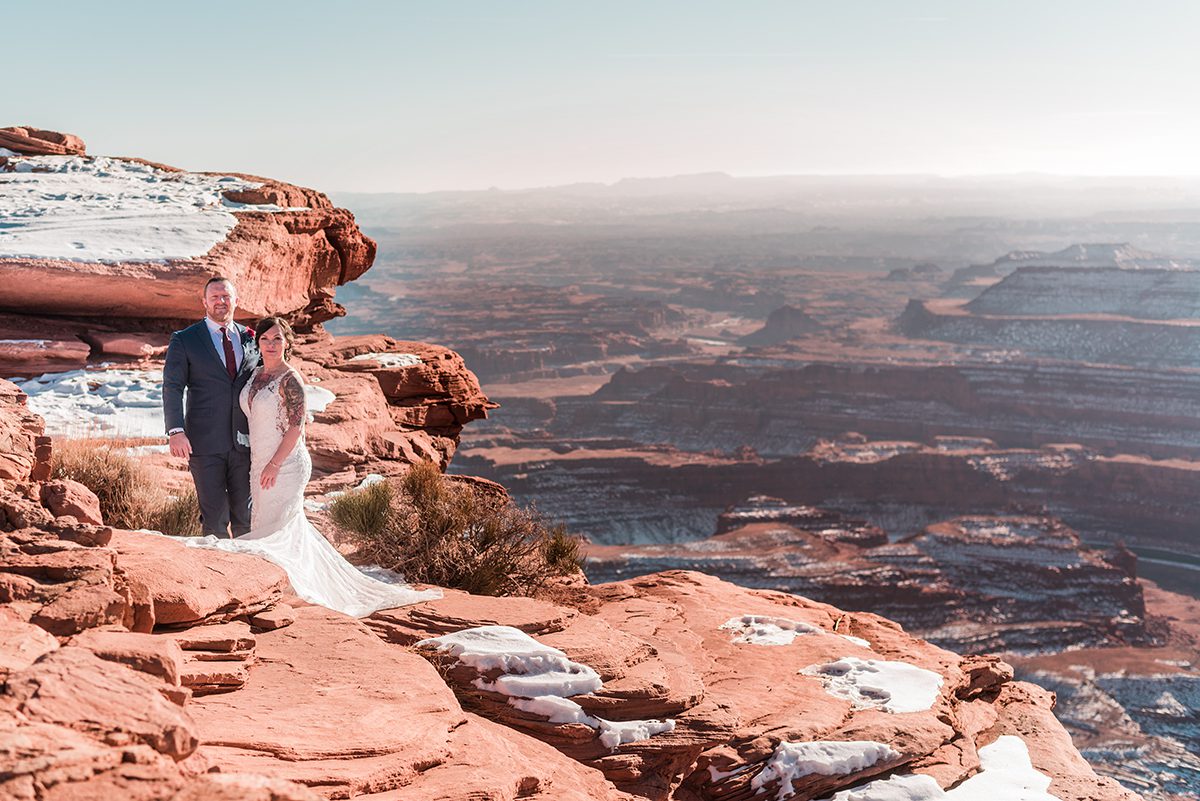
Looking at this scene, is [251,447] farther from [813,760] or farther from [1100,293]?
[1100,293]

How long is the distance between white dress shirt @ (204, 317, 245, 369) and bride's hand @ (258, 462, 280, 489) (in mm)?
869

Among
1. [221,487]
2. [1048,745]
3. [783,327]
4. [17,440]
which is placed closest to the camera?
[17,440]

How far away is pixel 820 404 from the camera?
77.6 meters

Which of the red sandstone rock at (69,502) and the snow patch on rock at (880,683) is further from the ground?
the red sandstone rock at (69,502)

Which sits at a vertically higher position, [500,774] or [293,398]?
[293,398]

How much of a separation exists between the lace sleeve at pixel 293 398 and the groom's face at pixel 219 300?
0.68m

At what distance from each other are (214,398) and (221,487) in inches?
23.8

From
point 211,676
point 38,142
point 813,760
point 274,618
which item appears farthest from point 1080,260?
point 211,676

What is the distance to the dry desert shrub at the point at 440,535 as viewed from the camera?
27.1ft

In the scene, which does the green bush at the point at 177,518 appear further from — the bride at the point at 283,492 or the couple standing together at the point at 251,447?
the bride at the point at 283,492

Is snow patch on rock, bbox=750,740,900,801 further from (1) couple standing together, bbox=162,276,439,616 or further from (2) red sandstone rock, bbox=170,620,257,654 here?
(2) red sandstone rock, bbox=170,620,257,654

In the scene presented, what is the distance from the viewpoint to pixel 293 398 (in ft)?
21.7

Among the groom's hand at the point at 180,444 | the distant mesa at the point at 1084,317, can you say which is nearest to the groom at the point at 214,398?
the groom's hand at the point at 180,444

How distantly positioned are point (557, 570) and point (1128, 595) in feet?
137
